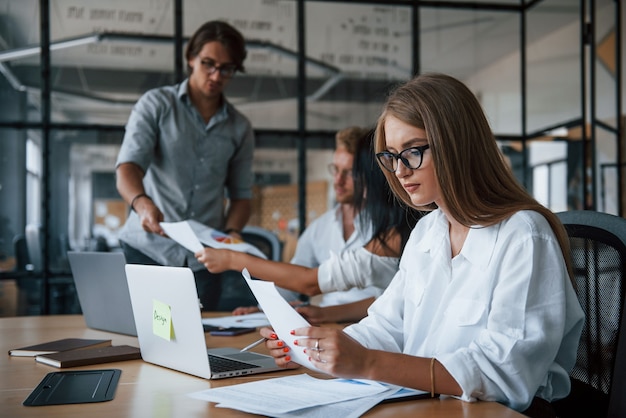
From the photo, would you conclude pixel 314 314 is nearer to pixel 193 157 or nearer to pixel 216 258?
pixel 216 258

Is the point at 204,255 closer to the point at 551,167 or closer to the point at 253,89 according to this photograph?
the point at 253,89

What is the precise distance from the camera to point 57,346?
181 cm

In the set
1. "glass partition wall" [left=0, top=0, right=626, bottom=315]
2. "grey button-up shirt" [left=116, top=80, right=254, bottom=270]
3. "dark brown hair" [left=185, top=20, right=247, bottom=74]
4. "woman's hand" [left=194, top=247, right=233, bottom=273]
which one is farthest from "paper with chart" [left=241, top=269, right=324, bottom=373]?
"glass partition wall" [left=0, top=0, right=626, bottom=315]

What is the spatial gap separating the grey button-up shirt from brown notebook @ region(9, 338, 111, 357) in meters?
0.87

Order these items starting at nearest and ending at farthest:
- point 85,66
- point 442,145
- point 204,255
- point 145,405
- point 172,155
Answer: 1. point 145,405
2. point 442,145
3. point 204,255
4. point 172,155
5. point 85,66

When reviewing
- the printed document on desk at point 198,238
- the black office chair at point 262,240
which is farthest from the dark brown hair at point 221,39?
the black office chair at point 262,240

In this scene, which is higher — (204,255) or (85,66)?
(85,66)

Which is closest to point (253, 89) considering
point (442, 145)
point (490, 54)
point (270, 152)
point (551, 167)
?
point (270, 152)

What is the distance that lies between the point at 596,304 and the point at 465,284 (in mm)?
323

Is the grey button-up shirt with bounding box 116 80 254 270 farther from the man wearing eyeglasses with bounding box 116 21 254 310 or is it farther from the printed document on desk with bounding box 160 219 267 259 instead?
the printed document on desk with bounding box 160 219 267 259

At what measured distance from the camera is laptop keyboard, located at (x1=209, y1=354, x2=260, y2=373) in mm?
1469

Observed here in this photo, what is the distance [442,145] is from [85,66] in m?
3.61

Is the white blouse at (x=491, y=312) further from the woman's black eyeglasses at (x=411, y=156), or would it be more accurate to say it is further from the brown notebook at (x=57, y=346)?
the brown notebook at (x=57, y=346)

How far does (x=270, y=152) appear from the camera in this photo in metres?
4.71
